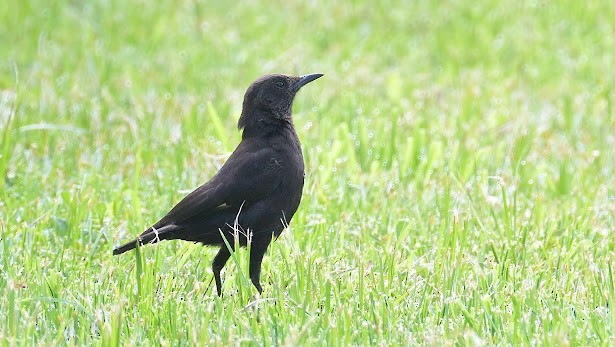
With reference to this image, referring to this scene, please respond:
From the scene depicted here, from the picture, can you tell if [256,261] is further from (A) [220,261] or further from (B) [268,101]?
(B) [268,101]

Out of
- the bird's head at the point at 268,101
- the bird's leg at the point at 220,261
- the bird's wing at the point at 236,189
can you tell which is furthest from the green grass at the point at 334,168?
the bird's head at the point at 268,101

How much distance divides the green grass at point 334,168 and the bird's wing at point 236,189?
11.2 inches

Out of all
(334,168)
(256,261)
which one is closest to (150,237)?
(256,261)

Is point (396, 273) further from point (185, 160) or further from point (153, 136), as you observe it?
point (153, 136)

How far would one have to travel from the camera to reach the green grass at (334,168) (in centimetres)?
464

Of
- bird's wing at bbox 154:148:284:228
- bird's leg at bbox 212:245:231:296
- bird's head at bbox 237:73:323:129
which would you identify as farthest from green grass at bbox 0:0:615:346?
bird's head at bbox 237:73:323:129

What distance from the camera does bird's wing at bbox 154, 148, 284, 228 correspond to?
16.8 ft

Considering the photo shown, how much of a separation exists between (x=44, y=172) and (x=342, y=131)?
6.23ft

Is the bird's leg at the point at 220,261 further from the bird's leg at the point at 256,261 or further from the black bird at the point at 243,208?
the bird's leg at the point at 256,261

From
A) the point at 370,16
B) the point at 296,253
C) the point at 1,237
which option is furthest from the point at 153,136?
the point at 370,16

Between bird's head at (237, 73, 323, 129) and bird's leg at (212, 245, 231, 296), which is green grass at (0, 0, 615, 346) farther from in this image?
bird's head at (237, 73, 323, 129)

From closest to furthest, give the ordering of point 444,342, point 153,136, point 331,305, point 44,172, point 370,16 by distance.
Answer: point 444,342 < point 331,305 < point 44,172 < point 153,136 < point 370,16

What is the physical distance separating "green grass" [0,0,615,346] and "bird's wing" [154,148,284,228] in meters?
0.28

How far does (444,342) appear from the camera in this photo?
14.1ft
